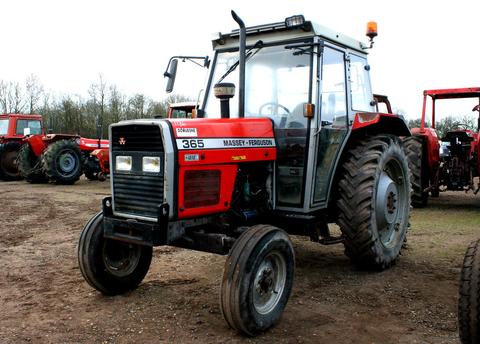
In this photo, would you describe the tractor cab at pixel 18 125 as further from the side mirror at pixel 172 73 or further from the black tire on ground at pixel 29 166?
the side mirror at pixel 172 73

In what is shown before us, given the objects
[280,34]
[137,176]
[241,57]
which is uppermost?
[280,34]

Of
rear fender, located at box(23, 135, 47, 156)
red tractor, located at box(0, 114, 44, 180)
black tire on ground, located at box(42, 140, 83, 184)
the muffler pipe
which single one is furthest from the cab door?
red tractor, located at box(0, 114, 44, 180)

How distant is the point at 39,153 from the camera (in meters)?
15.5

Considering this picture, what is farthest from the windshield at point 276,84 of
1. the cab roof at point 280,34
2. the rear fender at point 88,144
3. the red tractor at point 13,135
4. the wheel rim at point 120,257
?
the red tractor at point 13,135

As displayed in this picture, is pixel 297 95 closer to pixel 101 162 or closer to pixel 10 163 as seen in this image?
pixel 101 162

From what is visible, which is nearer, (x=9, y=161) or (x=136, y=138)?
(x=136, y=138)

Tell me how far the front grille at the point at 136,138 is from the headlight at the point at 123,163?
6 centimetres

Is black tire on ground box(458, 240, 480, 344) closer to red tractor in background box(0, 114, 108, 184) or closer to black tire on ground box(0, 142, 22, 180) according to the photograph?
red tractor in background box(0, 114, 108, 184)

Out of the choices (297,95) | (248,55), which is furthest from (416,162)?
(248,55)

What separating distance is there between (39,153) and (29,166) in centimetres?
50

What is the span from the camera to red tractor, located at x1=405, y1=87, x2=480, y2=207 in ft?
30.1

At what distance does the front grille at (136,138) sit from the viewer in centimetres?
364

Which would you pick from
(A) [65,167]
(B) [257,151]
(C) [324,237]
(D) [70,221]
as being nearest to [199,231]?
(B) [257,151]

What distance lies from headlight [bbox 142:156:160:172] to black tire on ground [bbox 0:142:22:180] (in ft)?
47.4
